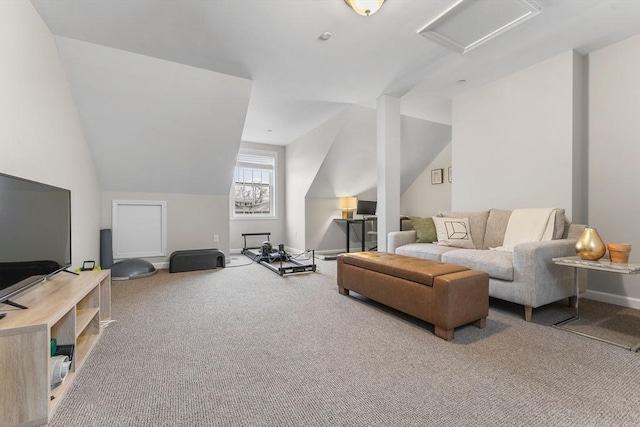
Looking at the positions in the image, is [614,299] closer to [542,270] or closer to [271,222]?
[542,270]

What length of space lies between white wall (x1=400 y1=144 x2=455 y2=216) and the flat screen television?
5.67 meters

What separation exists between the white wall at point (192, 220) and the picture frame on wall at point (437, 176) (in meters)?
4.10

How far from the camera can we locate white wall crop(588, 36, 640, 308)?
261cm

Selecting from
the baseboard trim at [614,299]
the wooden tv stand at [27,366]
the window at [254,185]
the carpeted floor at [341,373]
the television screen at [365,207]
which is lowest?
the carpeted floor at [341,373]

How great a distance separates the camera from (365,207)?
597cm

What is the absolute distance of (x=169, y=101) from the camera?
3.37m

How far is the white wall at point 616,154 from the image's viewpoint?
2.61 metres

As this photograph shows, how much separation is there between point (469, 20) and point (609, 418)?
268 centimetres

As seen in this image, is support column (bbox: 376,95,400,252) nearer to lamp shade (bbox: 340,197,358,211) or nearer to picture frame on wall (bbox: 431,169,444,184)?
lamp shade (bbox: 340,197,358,211)

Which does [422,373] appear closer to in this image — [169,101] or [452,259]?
[452,259]

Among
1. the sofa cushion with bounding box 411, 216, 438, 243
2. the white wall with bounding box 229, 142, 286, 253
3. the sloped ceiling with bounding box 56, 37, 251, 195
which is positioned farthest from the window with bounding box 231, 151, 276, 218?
the sofa cushion with bounding box 411, 216, 438, 243

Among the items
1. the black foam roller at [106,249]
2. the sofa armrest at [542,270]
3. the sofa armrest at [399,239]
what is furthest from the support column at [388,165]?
the black foam roller at [106,249]

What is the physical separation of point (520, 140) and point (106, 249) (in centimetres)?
534

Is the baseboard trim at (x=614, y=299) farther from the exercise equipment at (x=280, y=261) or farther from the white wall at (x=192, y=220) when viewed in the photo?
the white wall at (x=192, y=220)
